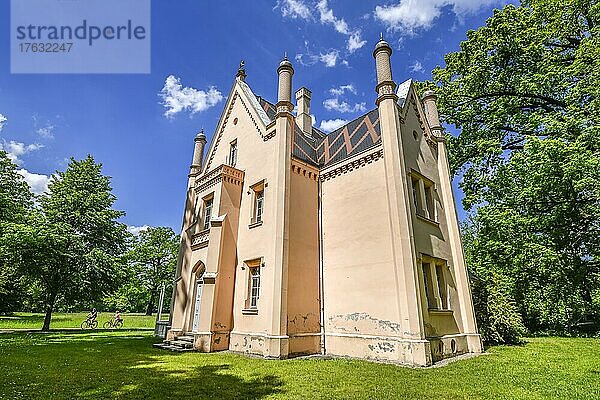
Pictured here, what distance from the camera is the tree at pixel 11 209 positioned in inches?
1006

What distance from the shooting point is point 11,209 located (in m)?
27.0

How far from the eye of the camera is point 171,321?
16.5 metres

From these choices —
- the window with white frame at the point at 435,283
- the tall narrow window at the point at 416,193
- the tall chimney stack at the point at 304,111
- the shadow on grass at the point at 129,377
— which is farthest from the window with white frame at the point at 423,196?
the shadow on grass at the point at 129,377

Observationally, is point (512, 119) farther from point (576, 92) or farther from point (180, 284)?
point (180, 284)

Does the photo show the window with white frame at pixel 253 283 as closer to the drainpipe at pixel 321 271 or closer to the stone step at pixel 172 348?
the drainpipe at pixel 321 271

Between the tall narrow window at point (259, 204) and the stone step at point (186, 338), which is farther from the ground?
the tall narrow window at point (259, 204)

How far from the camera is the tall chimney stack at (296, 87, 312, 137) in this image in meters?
19.3

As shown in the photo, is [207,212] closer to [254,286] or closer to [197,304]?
[197,304]

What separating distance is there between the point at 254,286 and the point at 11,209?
26129mm

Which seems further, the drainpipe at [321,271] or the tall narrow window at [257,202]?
the tall narrow window at [257,202]

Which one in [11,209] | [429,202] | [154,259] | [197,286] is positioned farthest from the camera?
[154,259]

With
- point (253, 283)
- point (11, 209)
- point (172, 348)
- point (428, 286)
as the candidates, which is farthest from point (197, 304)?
point (11, 209)

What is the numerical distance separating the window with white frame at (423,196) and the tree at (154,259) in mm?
36359

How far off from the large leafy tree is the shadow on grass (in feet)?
40.2
